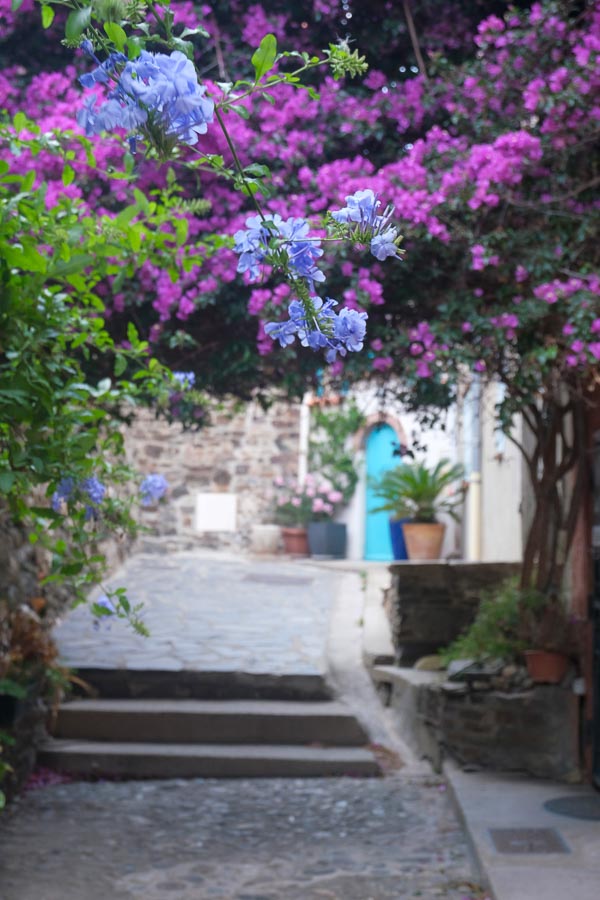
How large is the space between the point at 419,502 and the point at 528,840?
647 cm

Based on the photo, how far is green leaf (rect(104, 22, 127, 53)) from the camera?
1.17 meters

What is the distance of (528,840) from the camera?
404 cm

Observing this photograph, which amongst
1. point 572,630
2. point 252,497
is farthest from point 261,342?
point 252,497

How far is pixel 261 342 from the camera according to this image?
185 inches

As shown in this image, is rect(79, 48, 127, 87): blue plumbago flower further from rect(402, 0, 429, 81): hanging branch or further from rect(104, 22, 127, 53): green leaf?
rect(402, 0, 429, 81): hanging branch

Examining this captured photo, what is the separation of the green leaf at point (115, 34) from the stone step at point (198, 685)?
5.90 m

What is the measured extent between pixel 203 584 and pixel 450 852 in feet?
20.6

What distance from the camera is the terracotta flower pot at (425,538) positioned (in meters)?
10.3

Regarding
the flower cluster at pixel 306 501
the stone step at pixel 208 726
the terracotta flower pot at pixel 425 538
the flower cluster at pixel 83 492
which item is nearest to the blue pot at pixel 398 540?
the terracotta flower pot at pixel 425 538

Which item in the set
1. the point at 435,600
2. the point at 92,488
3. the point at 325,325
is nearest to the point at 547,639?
the point at 435,600

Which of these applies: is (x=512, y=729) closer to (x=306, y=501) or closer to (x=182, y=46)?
(x=182, y=46)

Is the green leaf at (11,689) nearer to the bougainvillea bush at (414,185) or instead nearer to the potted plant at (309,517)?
the bougainvillea bush at (414,185)

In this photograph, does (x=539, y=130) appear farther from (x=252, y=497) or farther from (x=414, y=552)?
(x=252, y=497)

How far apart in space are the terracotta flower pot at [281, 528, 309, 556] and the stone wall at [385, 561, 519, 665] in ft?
22.5
